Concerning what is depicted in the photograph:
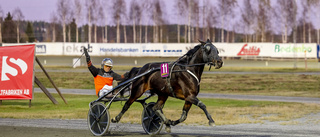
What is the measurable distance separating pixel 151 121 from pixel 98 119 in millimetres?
1188

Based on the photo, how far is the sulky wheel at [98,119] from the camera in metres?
10.7

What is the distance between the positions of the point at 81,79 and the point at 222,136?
26.1 m

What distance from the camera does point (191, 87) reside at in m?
9.57

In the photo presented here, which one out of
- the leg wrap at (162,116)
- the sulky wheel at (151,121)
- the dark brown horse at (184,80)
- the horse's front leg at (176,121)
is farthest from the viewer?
the sulky wheel at (151,121)

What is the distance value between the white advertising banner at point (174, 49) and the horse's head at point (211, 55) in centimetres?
4422

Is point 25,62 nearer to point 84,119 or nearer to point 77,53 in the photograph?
point 84,119

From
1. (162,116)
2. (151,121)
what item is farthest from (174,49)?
(162,116)

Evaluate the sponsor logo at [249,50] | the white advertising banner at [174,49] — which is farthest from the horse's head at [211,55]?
the sponsor logo at [249,50]

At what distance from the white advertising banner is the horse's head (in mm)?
44219

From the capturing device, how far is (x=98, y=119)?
424 inches

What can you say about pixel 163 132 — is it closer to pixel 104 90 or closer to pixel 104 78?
pixel 104 90

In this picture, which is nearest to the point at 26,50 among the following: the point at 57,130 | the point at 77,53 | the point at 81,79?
the point at 57,130

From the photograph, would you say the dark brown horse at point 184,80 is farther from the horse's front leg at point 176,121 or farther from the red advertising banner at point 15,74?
the red advertising banner at point 15,74

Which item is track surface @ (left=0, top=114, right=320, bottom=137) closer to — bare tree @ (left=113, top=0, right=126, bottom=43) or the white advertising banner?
the white advertising banner
